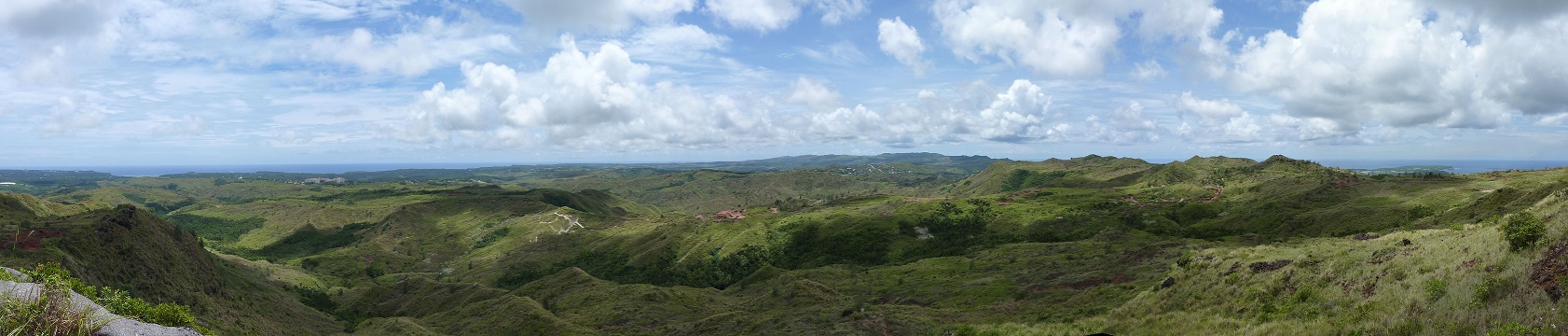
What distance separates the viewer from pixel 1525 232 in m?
28.1

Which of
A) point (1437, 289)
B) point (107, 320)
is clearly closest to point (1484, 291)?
point (1437, 289)

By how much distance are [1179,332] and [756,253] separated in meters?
162

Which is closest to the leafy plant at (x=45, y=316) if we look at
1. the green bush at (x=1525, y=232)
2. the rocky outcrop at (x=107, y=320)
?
the rocky outcrop at (x=107, y=320)

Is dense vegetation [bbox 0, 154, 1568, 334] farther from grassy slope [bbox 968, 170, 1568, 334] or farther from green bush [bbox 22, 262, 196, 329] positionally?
green bush [bbox 22, 262, 196, 329]

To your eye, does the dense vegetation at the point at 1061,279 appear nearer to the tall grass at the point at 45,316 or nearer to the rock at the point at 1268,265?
the rock at the point at 1268,265

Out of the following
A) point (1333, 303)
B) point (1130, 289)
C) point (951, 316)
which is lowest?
point (951, 316)

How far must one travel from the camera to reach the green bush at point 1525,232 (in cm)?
2778

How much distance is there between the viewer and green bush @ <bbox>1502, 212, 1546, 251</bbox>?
27.8 metres

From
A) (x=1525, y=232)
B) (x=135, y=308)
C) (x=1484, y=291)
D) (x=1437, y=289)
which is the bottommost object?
(x=1437, y=289)

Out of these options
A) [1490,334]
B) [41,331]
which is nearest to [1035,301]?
[1490,334]

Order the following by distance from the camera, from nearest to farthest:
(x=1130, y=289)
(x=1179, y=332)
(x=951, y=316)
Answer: (x=1179, y=332) < (x=1130, y=289) < (x=951, y=316)

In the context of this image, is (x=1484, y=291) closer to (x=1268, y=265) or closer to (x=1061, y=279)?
(x=1268, y=265)

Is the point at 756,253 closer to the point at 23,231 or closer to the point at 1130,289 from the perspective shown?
the point at 1130,289

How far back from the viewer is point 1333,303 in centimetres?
3441
